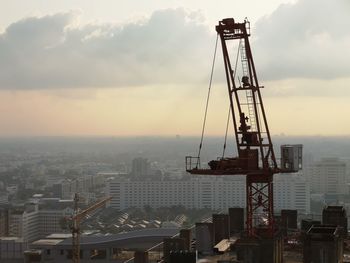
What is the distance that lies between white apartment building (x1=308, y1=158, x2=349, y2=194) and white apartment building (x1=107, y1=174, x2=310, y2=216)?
22.7 ft

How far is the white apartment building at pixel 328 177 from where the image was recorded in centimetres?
8231

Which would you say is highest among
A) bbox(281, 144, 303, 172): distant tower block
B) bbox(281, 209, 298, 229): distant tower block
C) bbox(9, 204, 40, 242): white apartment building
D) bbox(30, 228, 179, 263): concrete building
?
bbox(281, 144, 303, 172): distant tower block

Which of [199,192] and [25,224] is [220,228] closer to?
[25,224]

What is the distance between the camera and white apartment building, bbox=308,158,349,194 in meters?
82.3

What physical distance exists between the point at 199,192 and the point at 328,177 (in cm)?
1762

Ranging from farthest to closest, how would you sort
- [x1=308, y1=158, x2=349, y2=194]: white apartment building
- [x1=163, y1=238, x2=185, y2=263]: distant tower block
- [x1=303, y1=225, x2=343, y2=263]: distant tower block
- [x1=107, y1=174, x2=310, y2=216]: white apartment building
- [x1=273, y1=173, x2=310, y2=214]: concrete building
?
[x1=308, y1=158, x2=349, y2=194]: white apartment building → [x1=107, y1=174, x2=310, y2=216]: white apartment building → [x1=273, y1=173, x2=310, y2=214]: concrete building → [x1=163, y1=238, x2=185, y2=263]: distant tower block → [x1=303, y1=225, x2=343, y2=263]: distant tower block

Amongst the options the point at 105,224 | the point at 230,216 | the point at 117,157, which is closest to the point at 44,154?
the point at 117,157

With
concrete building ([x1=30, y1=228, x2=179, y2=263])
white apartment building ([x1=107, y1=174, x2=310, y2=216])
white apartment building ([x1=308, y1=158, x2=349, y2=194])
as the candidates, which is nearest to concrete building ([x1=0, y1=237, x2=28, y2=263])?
concrete building ([x1=30, y1=228, x2=179, y2=263])

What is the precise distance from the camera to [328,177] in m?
84.6

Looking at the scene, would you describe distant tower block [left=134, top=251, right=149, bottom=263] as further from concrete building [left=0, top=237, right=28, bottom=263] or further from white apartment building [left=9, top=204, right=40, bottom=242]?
white apartment building [left=9, top=204, right=40, bottom=242]

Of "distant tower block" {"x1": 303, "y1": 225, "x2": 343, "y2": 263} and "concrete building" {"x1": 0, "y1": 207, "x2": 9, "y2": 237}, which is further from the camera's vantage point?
"concrete building" {"x1": 0, "y1": 207, "x2": 9, "y2": 237}

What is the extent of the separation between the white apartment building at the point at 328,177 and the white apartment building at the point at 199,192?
6.92 meters

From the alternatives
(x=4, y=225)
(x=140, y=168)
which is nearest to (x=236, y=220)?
(x=4, y=225)

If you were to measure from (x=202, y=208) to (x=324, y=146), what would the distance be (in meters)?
60.6
